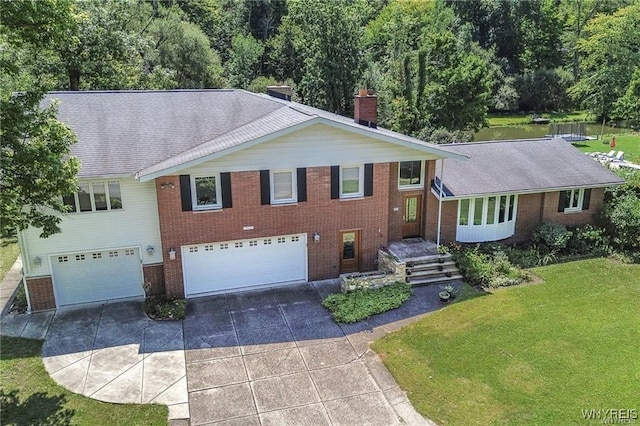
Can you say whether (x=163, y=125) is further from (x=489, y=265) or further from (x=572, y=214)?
(x=572, y=214)

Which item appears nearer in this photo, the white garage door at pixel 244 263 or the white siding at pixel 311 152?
the white siding at pixel 311 152

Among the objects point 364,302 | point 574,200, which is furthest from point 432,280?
point 574,200

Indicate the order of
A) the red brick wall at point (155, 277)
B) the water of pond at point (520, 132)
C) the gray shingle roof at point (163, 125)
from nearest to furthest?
1. the gray shingle roof at point (163, 125)
2. the red brick wall at point (155, 277)
3. the water of pond at point (520, 132)

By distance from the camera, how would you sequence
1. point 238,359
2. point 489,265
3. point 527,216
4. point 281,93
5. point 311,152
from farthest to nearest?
point 281,93 < point 527,216 < point 489,265 < point 311,152 < point 238,359

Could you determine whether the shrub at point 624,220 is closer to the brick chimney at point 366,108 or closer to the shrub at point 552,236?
the shrub at point 552,236

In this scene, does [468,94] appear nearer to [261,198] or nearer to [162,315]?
[261,198]

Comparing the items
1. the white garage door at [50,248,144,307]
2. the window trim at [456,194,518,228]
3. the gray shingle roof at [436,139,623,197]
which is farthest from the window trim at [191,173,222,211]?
the window trim at [456,194,518,228]

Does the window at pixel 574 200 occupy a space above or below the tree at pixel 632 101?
below

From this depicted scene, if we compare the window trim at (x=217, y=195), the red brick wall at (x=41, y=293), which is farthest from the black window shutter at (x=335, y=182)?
the red brick wall at (x=41, y=293)
